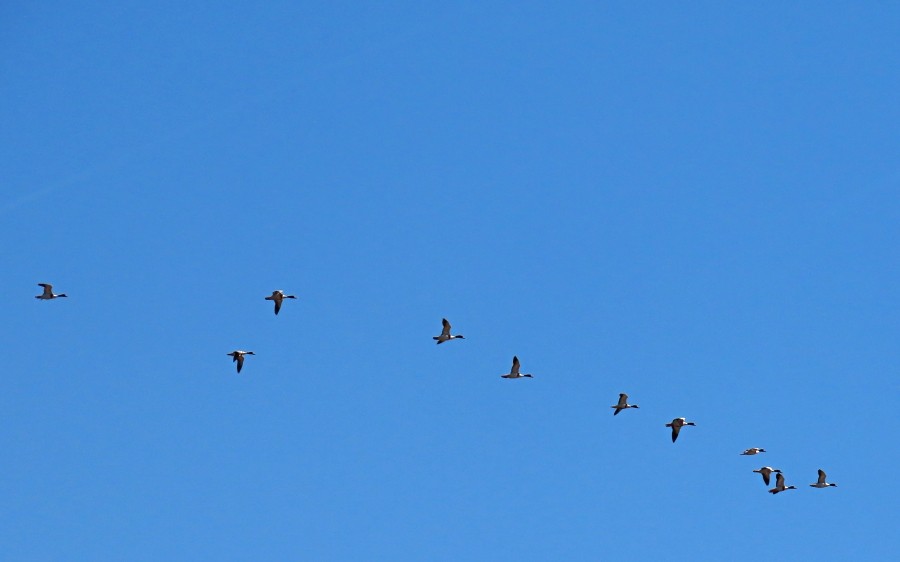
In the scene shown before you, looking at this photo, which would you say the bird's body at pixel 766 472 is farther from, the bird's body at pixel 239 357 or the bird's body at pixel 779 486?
the bird's body at pixel 239 357

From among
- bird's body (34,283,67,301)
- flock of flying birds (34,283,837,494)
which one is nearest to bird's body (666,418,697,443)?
flock of flying birds (34,283,837,494)

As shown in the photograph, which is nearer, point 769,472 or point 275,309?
point 275,309

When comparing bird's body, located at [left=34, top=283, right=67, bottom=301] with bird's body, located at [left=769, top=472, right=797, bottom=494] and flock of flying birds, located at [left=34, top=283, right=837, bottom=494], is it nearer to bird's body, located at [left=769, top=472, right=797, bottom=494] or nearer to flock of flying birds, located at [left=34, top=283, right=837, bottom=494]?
flock of flying birds, located at [left=34, top=283, right=837, bottom=494]

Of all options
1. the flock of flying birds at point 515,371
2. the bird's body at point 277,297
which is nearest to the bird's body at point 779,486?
the flock of flying birds at point 515,371

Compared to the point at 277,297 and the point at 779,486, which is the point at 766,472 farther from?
the point at 277,297

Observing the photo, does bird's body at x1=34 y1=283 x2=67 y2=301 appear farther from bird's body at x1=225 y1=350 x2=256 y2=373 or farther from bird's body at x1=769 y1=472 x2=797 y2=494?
bird's body at x1=769 y1=472 x2=797 y2=494

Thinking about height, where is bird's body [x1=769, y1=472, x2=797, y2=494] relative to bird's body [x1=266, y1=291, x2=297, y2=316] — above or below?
below

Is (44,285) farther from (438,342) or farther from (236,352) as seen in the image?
(438,342)

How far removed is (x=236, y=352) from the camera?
347 ft

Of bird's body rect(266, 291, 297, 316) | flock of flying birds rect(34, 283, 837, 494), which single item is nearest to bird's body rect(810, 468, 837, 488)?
flock of flying birds rect(34, 283, 837, 494)

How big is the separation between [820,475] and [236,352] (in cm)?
4455

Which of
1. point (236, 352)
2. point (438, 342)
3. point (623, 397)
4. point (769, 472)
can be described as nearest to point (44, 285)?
point (236, 352)

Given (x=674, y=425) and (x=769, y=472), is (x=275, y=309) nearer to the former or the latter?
(x=674, y=425)

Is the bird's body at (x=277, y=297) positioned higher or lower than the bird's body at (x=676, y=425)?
higher
